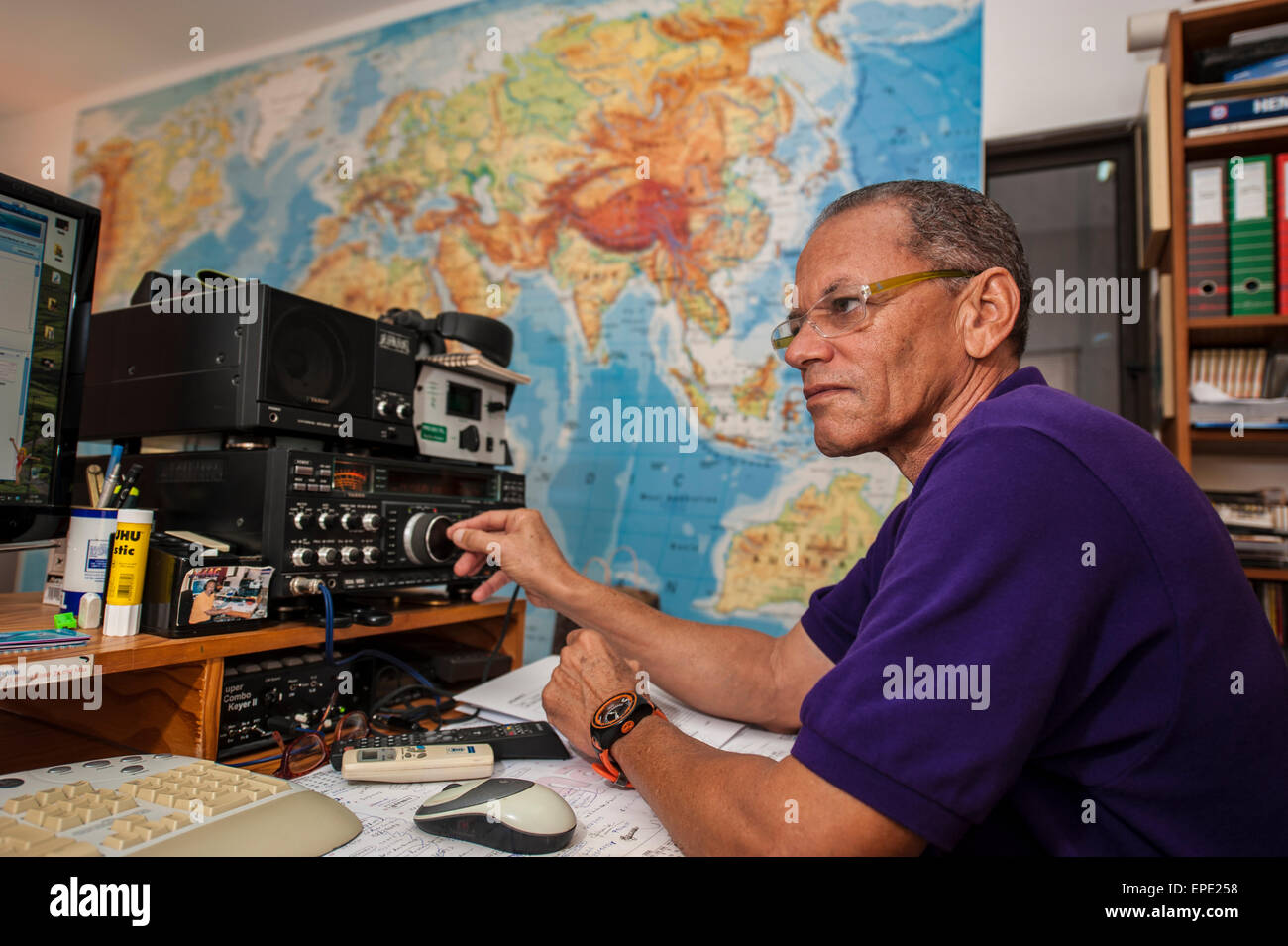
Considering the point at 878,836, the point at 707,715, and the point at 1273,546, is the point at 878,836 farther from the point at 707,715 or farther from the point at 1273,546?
the point at 1273,546

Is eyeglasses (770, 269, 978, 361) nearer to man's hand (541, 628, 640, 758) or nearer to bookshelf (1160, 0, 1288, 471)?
man's hand (541, 628, 640, 758)

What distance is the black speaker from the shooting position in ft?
3.53

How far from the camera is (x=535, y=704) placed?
1.09 m

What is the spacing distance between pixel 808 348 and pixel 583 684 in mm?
509

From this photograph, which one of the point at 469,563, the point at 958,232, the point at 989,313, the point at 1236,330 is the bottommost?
the point at 469,563

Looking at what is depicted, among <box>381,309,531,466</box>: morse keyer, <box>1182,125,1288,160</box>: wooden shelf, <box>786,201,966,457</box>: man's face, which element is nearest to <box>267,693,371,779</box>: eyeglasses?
<box>381,309,531,466</box>: morse keyer

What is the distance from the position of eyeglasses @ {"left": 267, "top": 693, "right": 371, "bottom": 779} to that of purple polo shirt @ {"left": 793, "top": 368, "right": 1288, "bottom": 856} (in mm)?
607

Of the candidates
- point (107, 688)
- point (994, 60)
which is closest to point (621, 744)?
point (107, 688)

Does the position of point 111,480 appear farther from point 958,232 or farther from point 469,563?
point 958,232

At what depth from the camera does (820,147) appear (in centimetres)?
208

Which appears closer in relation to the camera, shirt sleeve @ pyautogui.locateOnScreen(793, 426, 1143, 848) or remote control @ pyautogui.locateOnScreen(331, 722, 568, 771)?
shirt sleeve @ pyautogui.locateOnScreen(793, 426, 1143, 848)

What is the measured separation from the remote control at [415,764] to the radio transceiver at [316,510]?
0.30 meters

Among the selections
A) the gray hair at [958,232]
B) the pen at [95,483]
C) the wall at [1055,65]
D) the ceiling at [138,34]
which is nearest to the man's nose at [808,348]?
the gray hair at [958,232]

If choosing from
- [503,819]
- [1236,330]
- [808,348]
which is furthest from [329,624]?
[1236,330]
